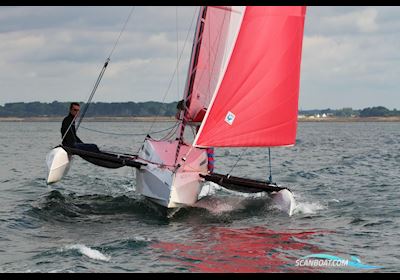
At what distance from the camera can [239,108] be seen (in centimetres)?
1378

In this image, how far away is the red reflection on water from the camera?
1070 cm

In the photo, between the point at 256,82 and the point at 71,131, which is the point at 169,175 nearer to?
the point at 256,82

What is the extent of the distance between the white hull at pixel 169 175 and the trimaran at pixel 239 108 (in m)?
0.02

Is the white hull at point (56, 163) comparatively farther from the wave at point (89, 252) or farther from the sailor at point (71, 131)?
the wave at point (89, 252)

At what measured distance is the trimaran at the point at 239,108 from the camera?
13.7 meters

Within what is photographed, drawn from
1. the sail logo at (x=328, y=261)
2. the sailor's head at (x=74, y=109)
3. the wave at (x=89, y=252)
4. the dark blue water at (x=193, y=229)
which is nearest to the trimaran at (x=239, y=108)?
the dark blue water at (x=193, y=229)

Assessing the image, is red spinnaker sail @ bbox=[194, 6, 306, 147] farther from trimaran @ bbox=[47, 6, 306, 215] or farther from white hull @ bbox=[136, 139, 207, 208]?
white hull @ bbox=[136, 139, 207, 208]

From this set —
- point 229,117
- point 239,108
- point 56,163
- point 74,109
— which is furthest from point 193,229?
point 74,109

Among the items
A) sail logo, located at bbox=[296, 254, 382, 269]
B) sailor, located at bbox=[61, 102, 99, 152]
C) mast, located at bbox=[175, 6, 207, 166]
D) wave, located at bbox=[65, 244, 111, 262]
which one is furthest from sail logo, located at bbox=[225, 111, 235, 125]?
sailor, located at bbox=[61, 102, 99, 152]

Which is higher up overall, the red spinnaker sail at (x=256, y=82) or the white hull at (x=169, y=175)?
the red spinnaker sail at (x=256, y=82)

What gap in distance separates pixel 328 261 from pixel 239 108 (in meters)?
4.01

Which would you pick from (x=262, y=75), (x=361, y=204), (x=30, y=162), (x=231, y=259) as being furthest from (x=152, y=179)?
(x=30, y=162)

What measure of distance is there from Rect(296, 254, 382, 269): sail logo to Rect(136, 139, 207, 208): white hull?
3793 millimetres
